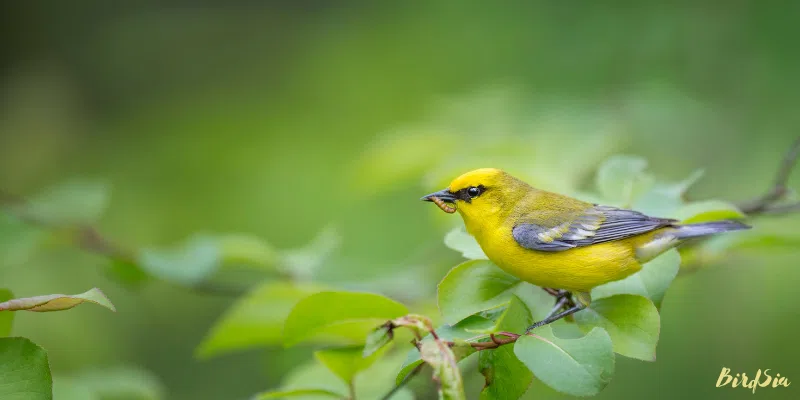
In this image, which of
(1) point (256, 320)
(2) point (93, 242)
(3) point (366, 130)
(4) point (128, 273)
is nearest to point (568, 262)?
(1) point (256, 320)

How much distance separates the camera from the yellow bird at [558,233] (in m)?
1.93

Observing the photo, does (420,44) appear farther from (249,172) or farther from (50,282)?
(50,282)

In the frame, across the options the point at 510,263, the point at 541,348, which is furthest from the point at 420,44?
the point at 541,348

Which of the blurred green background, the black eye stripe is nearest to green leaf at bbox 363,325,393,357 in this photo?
the black eye stripe

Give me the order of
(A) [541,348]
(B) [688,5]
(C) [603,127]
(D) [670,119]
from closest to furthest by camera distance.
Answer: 1. (A) [541,348]
2. (C) [603,127]
3. (D) [670,119]
4. (B) [688,5]

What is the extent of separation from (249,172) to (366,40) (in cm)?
167

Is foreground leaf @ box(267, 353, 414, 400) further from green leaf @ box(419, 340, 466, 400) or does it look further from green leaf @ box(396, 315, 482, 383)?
green leaf @ box(419, 340, 466, 400)

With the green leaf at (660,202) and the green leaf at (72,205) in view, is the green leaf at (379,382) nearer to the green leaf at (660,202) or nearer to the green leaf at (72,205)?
the green leaf at (660,202)

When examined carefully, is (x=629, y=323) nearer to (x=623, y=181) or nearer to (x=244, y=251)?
(x=623, y=181)

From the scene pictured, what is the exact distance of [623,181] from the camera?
2096 mm

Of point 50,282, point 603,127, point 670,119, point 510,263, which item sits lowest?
point 510,263

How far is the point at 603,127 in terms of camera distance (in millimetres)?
3340

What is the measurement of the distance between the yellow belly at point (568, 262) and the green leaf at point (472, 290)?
12 centimetres

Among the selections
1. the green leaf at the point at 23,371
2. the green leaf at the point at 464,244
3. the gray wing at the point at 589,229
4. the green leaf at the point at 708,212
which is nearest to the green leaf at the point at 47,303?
the green leaf at the point at 23,371
